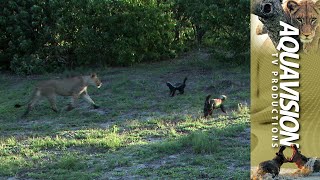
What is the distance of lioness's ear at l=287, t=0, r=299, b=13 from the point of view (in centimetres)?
421

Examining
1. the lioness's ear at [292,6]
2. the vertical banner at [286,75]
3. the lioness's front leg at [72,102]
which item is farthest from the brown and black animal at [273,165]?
the lioness's front leg at [72,102]

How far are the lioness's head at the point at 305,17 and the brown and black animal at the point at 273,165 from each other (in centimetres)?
88

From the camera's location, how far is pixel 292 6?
4.23m

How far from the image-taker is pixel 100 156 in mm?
8039

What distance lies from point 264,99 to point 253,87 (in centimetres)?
14

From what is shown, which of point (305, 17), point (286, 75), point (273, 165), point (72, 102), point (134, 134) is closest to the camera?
point (286, 75)

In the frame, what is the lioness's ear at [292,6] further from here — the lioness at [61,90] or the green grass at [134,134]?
the lioness at [61,90]

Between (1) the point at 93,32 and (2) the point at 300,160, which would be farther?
(1) the point at 93,32

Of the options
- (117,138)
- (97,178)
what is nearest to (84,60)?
(117,138)

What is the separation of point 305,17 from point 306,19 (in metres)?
0.02

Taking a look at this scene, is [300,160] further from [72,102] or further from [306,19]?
[72,102]

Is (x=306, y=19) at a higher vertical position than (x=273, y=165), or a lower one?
higher

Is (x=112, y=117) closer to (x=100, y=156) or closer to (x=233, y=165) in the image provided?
(x=100, y=156)

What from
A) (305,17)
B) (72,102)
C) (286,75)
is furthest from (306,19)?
(72,102)
